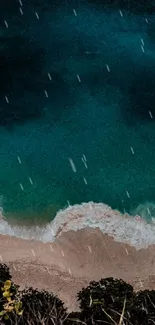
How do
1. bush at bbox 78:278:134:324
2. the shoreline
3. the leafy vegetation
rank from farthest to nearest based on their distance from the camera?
1. the shoreline
2. bush at bbox 78:278:134:324
3. the leafy vegetation

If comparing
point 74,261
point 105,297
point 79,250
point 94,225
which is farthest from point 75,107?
point 105,297

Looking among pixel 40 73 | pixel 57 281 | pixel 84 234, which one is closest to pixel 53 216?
pixel 84 234

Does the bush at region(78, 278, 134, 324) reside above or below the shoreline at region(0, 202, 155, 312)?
above

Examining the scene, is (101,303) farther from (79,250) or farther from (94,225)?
(94,225)

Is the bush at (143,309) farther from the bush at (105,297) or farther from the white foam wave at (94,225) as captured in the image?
the white foam wave at (94,225)

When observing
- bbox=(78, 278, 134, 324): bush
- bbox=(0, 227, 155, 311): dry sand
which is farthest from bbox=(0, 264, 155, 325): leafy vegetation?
bbox=(0, 227, 155, 311): dry sand

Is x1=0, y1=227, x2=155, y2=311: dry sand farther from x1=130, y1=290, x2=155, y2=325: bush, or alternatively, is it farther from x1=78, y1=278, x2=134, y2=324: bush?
x1=130, y1=290, x2=155, y2=325: bush
